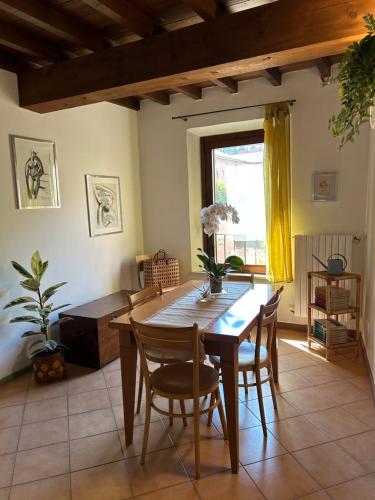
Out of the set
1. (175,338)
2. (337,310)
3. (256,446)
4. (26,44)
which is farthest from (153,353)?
(26,44)

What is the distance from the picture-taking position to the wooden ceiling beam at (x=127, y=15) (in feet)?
7.01

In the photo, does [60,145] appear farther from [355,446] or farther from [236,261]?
[355,446]

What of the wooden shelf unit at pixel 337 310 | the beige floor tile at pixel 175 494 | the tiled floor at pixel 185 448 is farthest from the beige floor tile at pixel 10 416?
the wooden shelf unit at pixel 337 310

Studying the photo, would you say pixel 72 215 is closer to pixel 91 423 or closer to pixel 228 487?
pixel 91 423

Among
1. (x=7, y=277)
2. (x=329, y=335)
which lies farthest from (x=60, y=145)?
(x=329, y=335)

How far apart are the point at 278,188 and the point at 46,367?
271cm

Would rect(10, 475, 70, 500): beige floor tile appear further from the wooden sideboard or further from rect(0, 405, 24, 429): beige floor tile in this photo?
the wooden sideboard

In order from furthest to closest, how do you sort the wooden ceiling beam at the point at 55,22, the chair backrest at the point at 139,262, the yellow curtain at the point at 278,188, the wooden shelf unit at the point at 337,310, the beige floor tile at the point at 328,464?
the chair backrest at the point at 139,262
the yellow curtain at the point at 278,188
the wooden shelf unit at the point at 337,310
the wooden ceiling beam at the point at 55,22
the beige floor tile at the point at 328,464

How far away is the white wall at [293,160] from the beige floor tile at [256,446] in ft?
6.29

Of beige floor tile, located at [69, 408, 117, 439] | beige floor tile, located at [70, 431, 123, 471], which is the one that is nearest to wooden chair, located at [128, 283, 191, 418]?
beige floor tile, located at [69, 408, 117, 439]

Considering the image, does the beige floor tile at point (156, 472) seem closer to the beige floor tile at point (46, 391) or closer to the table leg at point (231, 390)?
the table leg at point (231, 390)

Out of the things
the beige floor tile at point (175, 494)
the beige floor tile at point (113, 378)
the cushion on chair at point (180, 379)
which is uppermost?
the cushion on chair at point (180, 379)

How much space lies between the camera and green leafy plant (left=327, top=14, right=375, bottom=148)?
1.37 m

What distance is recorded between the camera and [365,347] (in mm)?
3152
